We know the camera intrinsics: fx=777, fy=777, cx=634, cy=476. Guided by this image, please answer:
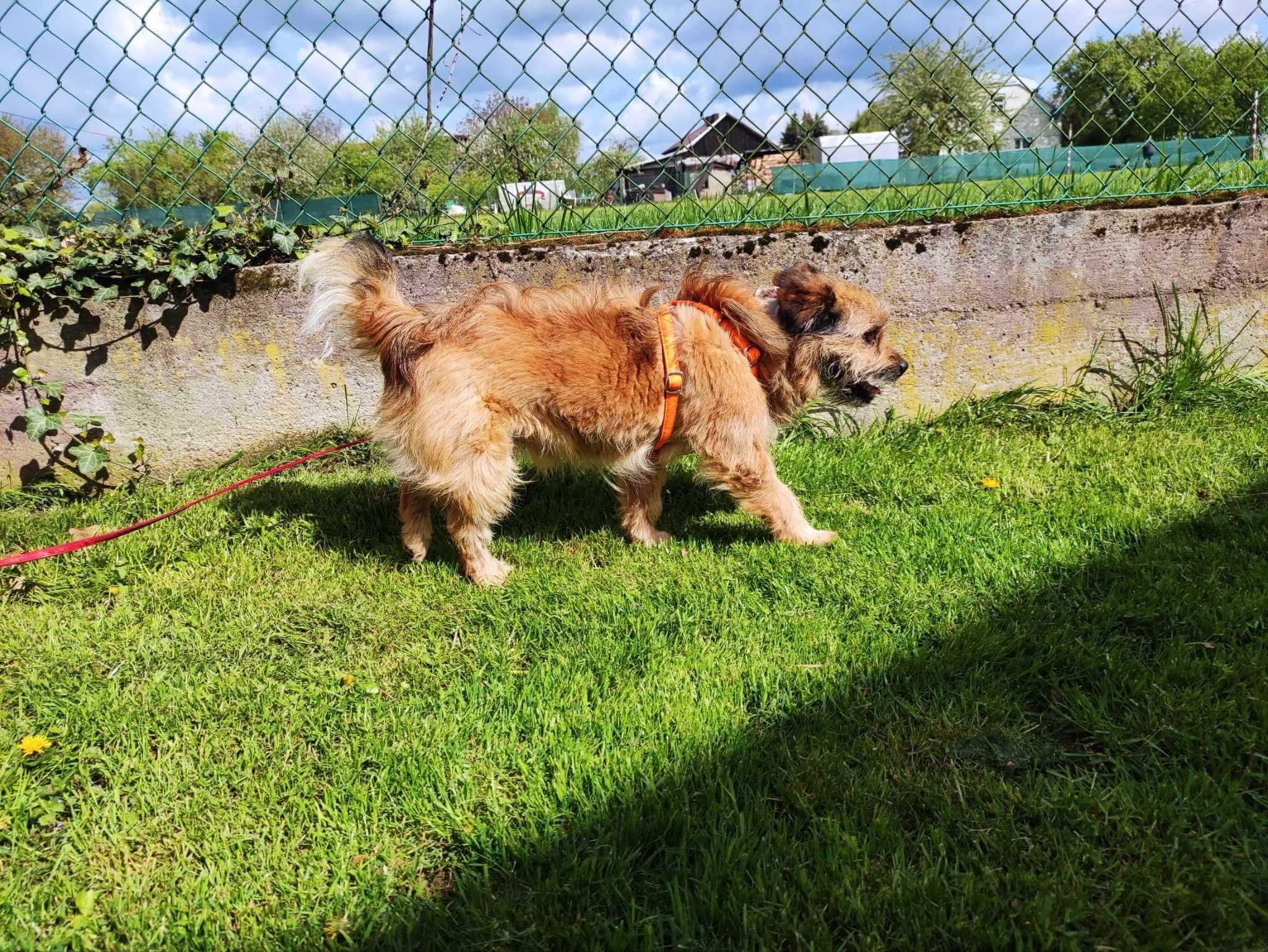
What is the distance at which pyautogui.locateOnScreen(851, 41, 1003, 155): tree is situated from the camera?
4586 mm

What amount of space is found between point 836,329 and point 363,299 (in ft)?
6.90

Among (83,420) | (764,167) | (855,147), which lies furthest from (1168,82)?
(83,420)

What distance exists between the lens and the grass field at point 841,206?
4.55 meters

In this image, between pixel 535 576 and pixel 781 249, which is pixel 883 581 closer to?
pixel 535 576

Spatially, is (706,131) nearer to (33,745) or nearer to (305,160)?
(305,160)

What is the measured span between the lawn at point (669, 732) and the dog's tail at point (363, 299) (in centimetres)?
100

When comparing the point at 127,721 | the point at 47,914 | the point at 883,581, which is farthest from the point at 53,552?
the point at 883,581

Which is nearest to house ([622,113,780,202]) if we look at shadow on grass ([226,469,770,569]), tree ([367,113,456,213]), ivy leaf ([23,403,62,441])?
tree ([367,113,456,213])

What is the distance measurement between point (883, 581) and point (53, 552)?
317 cm

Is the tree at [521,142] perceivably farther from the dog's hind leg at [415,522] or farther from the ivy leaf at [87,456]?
the ivy leaf at [87,456]

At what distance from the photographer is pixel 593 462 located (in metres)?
3.62

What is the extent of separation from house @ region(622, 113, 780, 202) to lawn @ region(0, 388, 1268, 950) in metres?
2.20

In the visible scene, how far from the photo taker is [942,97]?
4.71 metres

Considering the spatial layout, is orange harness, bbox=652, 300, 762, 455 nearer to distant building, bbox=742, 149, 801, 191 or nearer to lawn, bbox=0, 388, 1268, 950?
lawn, bbox=0, 388, 1268, 950
